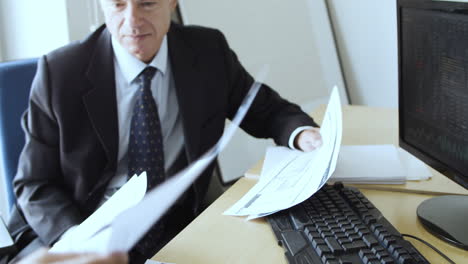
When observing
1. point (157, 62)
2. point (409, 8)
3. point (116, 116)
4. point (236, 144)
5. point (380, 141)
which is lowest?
point (236, 144)

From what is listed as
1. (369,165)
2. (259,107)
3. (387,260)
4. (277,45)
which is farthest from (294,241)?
(277,45)

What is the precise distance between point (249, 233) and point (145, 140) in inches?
19.6

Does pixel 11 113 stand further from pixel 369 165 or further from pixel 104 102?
pixel 369 165

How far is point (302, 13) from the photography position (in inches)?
101

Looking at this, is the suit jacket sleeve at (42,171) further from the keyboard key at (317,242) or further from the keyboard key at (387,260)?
the keyboard key at (387,260)

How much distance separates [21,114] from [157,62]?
370mm

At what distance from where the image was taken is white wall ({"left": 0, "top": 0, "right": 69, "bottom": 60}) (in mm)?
1807

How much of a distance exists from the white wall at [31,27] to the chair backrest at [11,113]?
0.57 meters

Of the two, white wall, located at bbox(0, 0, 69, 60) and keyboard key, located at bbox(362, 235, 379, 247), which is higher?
white wall, located at bbox(0, 0, 69, 60)

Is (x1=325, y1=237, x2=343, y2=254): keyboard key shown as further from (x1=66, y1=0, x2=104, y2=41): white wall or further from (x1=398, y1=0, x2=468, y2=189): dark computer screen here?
(x1=66, y1=0, x2=104, y2=41): white wall

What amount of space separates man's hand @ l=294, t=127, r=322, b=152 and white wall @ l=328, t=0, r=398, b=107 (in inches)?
51.3

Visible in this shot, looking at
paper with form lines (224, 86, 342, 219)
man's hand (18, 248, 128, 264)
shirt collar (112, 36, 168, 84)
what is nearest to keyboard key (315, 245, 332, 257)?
paper with form lines (224, 86, 342, 219)

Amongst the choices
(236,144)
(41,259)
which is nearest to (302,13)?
(236,144)

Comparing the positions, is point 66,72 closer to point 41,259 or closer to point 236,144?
point 41,259
